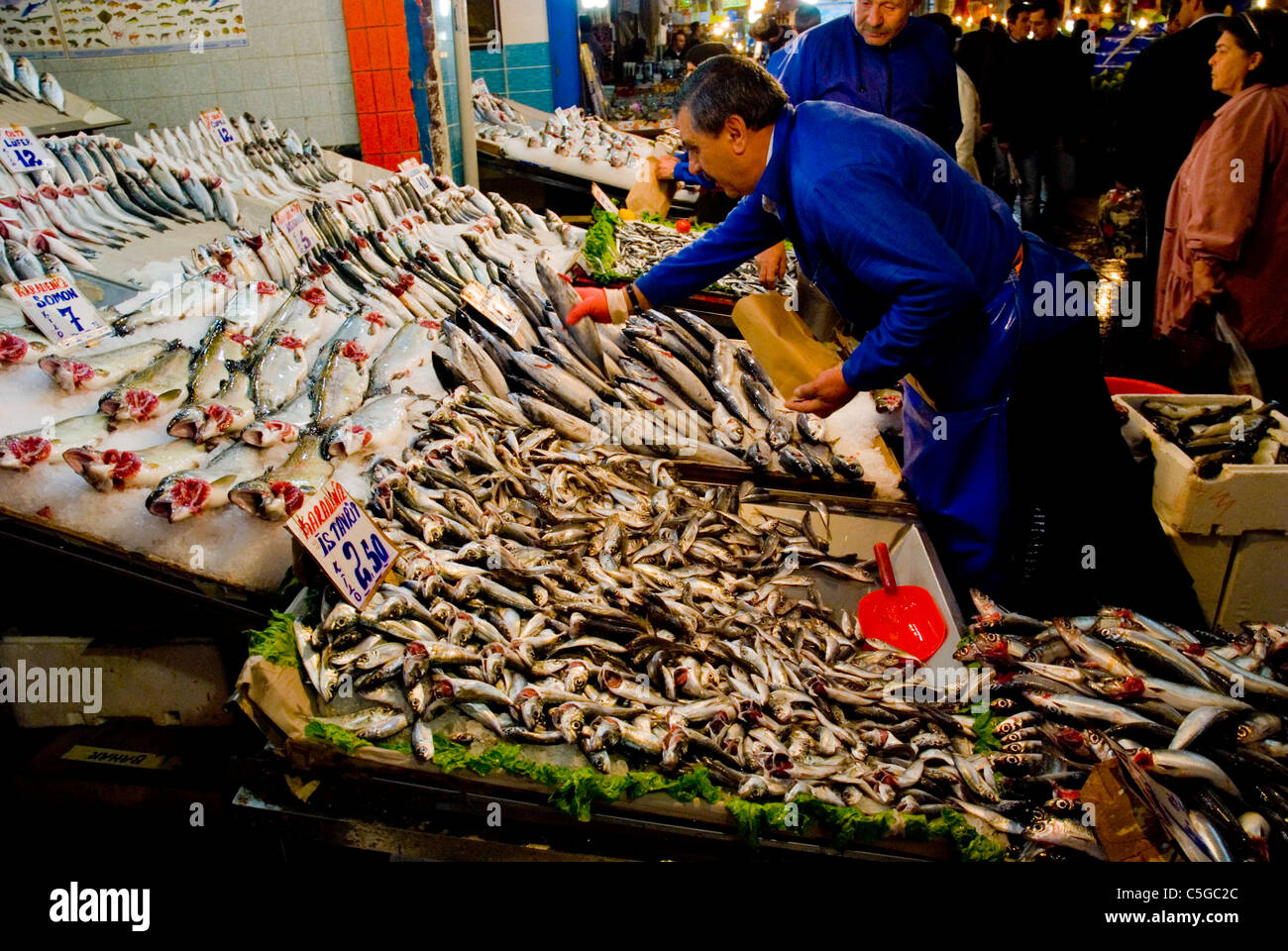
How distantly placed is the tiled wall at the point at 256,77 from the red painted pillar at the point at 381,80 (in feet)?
0.49

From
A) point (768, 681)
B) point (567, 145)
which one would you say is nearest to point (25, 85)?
point (567, 145)

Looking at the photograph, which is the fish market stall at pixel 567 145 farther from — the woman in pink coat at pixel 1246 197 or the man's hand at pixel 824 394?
the man's hand at pixel 824 394

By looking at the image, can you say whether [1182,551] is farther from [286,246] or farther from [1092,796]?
[286,246]

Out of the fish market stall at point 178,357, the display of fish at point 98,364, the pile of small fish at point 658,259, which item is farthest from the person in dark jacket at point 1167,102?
the display of fish at point 98,364

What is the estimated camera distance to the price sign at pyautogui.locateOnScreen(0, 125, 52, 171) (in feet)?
17.0

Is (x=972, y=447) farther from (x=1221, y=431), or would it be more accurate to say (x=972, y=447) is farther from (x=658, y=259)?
(x=658, y=259)

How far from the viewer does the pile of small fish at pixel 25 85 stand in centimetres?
648

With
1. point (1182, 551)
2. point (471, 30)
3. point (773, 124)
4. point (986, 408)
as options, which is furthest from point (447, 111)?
point (1182, 551)

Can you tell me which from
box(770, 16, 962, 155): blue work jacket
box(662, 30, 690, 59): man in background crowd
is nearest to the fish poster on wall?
box(770, 16, 962, 155): blue work jacket

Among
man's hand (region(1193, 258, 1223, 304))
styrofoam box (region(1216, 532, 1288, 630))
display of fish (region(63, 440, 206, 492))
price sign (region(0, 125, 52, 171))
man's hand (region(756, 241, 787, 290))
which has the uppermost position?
price sign (region(0, 125, 52, 171))

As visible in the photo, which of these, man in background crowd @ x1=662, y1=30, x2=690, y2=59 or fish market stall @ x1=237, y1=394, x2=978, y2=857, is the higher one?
man in background crowd @ x1=662, y1=30, x2=690, y2=59

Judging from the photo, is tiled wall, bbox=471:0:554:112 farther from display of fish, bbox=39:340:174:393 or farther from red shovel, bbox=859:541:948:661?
red shovel, bbox=859:541:948:661

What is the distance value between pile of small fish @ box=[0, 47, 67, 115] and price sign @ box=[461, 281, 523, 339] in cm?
537

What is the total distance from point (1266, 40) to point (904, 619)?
4394 mm
